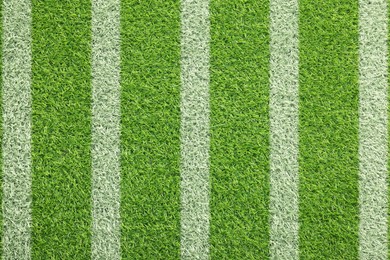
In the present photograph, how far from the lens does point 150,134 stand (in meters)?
0.78

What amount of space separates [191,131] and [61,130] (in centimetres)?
29

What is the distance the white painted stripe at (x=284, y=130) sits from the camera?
2.55 ft

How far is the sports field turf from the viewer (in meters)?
0.77

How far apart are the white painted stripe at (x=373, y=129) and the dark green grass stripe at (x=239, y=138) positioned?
220 millimetres

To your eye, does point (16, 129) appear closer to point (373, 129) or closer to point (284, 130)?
point (284, 130)

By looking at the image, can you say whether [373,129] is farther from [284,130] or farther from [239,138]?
[239,138]

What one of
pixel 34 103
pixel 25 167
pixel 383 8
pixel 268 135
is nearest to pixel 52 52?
pixel 34 103

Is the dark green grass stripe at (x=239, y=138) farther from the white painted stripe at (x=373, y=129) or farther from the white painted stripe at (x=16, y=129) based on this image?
the white painted stripe at (x=16, y=129)

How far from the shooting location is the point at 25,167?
772mm

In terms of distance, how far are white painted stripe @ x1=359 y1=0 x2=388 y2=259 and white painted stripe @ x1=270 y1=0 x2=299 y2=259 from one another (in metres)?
0.15

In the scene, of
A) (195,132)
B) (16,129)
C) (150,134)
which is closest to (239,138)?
(195,132)

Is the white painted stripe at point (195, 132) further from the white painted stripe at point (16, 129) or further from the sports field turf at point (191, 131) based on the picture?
the white painted stripe at point (16, 129)

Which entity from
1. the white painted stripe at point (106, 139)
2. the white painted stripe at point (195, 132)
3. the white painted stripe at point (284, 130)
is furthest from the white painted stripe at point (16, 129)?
the white painted stripe at point (284, 130)

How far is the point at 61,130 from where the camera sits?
78cm
